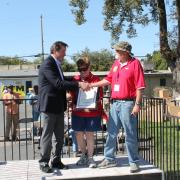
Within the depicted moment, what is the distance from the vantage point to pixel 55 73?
23.3ft

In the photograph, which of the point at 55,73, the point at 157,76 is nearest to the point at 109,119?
the point at 55,73

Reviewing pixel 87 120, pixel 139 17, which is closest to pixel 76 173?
pixel 87 120

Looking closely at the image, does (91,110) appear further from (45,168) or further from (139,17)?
(139,17)

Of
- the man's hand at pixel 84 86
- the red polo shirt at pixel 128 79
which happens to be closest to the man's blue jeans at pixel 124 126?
the red polo shirt at pixel 128 79

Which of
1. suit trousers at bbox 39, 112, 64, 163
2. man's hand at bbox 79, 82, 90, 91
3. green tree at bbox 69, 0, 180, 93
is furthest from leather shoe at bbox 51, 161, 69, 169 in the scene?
green tree at bbox 69, 0, 180, 93

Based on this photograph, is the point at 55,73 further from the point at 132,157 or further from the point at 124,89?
the point at 132,157

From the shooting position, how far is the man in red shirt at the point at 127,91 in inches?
273

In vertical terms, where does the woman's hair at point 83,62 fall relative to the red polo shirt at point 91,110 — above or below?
above

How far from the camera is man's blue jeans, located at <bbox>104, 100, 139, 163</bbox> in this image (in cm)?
706

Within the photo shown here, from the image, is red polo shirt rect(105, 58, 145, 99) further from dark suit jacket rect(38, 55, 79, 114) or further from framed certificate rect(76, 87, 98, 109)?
dark suit jacket rect(38, 55, 79, 114)

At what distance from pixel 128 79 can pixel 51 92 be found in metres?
1.10

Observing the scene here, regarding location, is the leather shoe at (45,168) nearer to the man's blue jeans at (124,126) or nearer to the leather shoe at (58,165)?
the leather shoe at (58,165)

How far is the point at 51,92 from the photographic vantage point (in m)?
7.12

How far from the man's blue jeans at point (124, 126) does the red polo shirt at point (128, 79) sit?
0.42 feet
